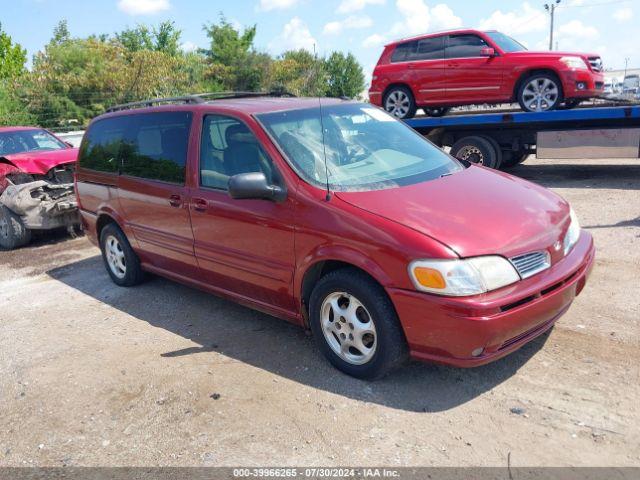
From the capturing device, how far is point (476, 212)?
3.53 metres

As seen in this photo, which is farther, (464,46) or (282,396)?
(464,46)

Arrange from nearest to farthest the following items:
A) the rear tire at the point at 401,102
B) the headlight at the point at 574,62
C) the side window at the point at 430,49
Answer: the headlight at the point at 574,62
the side window at the point at 430,49
the rear tire at the point at 401,102

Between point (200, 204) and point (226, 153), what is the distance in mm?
452

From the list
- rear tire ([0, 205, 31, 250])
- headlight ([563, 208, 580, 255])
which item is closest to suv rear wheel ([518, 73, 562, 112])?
headlight ([563, 208, 580, 255])

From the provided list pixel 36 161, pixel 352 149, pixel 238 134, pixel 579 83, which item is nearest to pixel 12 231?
pixel 36 161

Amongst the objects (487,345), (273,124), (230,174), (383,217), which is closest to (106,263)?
(230,174)

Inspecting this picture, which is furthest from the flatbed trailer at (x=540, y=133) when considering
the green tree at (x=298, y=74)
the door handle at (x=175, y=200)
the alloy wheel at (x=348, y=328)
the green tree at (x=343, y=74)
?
the green tree at (x=343, y=74)

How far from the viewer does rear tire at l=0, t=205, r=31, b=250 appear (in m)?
8.09

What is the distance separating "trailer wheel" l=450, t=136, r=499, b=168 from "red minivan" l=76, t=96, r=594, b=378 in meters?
5.79

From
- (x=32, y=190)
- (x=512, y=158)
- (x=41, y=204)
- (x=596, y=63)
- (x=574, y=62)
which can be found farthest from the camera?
(x=512, y=158)

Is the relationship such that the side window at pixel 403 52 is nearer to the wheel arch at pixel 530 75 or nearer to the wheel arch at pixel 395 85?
the wheel arch at pixel 395 85

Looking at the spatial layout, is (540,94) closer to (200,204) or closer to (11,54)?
(200,204)

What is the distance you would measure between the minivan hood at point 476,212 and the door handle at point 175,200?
1.62 meters

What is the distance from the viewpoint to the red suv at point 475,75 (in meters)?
9.77
